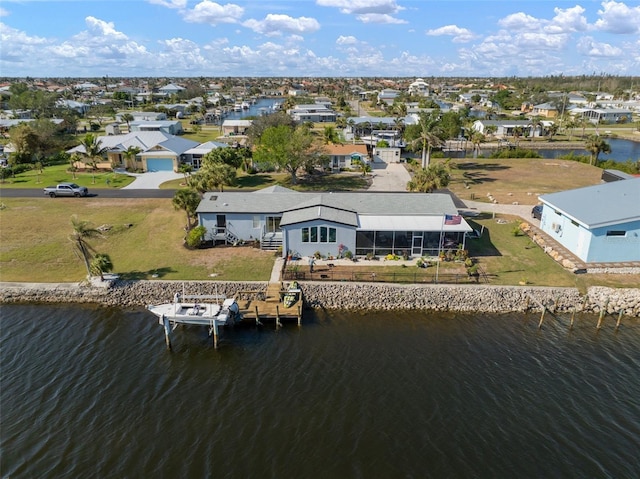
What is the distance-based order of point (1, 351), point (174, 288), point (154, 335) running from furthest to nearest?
point (174, 288) < point (154, 335) < point (1, 351)

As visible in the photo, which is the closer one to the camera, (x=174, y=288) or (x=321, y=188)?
(x=174, y=288)

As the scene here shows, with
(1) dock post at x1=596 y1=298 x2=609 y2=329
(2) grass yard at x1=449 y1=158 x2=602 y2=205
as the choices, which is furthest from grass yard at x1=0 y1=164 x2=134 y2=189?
(1) dock post at x1=596 y1=298 x2=609 y2=329

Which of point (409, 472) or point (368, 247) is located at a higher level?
point (368, 247)

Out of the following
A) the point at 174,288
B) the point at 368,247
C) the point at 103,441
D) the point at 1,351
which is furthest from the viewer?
the point at 368,247

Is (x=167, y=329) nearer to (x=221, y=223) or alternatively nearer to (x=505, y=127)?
(x=221, y=223)

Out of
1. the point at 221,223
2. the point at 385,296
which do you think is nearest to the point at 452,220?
the point at 385,296

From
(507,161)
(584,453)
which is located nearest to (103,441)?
(584,453)

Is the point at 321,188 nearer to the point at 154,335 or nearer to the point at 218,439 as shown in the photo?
the point at 154,335

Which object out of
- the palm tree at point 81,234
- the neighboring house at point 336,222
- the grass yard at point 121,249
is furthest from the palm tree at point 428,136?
the palm tree at point 81,234
